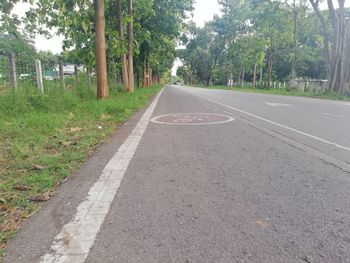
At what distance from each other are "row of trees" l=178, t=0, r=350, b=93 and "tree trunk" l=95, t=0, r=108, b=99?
61.3 feet

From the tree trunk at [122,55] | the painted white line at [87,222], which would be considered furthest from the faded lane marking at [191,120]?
the tree trunk at [122,55]

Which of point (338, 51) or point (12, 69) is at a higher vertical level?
point (338, 51)

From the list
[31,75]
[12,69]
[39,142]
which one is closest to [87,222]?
[39,142]

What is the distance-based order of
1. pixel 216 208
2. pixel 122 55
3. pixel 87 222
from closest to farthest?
1. pixel 87 222
2. pixel 216 208
3. pixel 122 55

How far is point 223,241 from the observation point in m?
2.20

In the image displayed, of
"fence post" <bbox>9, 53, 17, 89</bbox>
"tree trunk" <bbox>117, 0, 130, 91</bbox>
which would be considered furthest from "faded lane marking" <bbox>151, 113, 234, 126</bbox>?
"tree trunk" <bbox>117, 0, 130, 91</bbox>

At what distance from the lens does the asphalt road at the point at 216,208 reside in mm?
2096

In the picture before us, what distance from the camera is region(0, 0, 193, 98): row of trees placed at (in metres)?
11.4

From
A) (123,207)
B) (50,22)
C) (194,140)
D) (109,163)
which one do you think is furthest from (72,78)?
(123,207)

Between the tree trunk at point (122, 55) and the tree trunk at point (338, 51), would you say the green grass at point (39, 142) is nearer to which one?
the tree trunk at point (122, 55)

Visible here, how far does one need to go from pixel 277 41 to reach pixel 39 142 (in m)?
44.7

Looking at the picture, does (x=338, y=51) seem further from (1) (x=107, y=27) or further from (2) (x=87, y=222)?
(2) (x=87, y=222)

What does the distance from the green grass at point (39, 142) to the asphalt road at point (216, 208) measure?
0.65 feet

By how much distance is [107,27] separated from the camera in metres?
19.6
